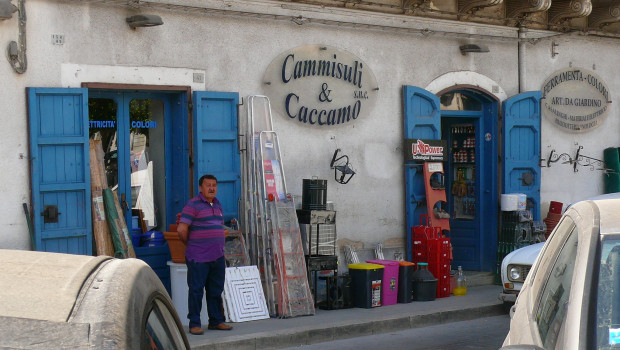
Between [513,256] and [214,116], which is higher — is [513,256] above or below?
below

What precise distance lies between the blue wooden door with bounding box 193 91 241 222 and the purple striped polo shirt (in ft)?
3.98

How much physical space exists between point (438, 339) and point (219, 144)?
3.63 meters

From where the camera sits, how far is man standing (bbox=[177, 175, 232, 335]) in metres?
10.6

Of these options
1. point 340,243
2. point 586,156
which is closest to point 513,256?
point 340,243

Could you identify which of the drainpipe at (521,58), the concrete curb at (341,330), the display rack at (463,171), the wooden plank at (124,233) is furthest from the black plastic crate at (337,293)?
the drainpipe at (521,58)

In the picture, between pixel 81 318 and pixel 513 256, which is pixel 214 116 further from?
pixel 81 318

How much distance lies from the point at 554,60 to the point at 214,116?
714 centimetres

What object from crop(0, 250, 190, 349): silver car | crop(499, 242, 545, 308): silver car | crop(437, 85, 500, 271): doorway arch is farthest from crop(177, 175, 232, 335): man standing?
crop(0, 250, 190, 349): silver car

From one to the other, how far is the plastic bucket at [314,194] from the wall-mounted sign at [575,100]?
5371 millimetres

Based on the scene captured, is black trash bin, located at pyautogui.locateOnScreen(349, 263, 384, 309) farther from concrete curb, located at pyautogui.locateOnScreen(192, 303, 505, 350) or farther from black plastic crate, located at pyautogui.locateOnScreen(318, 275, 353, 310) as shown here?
concrete curb, located at pyautogui.locateOnScreen(192, 303, 505, 350)

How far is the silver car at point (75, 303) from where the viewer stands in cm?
255

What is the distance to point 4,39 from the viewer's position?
10.4 m

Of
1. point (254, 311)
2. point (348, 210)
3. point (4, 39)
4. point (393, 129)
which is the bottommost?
point (254, 311)

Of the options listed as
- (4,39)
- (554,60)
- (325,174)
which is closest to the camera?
(4,39)
